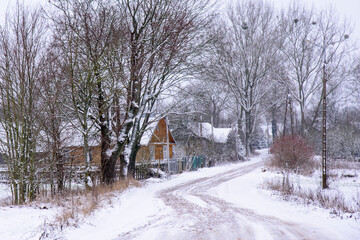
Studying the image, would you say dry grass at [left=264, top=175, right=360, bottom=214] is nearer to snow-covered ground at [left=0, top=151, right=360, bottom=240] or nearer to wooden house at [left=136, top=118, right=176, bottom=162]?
snow-covered ground at [left=0, top=151, right=360, bottom=240]

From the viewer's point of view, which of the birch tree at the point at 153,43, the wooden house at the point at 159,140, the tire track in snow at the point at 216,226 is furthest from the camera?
the wooden house at the point at 159,140

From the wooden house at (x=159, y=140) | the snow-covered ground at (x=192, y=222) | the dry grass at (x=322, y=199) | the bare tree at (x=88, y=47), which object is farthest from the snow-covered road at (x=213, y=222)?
the wooden house at (x=159, y=140)

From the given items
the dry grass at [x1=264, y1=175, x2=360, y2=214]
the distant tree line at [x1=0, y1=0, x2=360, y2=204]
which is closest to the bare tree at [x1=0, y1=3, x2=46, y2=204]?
the distant tree line at [x1=0, y1=0, x2=360, y2=204]

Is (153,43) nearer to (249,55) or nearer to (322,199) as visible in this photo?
(322,199)

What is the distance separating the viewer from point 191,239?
5324 millimetres


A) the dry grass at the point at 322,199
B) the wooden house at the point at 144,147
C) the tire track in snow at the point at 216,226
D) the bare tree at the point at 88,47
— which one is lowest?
the dry grass at the point at 322,199

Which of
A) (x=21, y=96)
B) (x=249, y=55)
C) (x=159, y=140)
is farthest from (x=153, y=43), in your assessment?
(x=249, y=55)

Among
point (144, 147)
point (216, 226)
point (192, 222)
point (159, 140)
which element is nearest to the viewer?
point (216, 226)

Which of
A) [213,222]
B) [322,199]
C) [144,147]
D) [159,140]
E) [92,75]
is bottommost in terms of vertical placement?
[322,199]

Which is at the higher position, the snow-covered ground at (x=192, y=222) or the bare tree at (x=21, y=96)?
the bare tree at (x=21, y=96)

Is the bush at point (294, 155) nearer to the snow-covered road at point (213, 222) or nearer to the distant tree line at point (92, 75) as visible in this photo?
the distant tree line at point (92, 75)

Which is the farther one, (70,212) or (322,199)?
(322,199)

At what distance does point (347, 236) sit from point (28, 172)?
34.4 feet

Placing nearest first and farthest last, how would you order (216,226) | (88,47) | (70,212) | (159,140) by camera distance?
1. (216,226)
2. (70,212)
3. (88,47)
4. (159,140)
